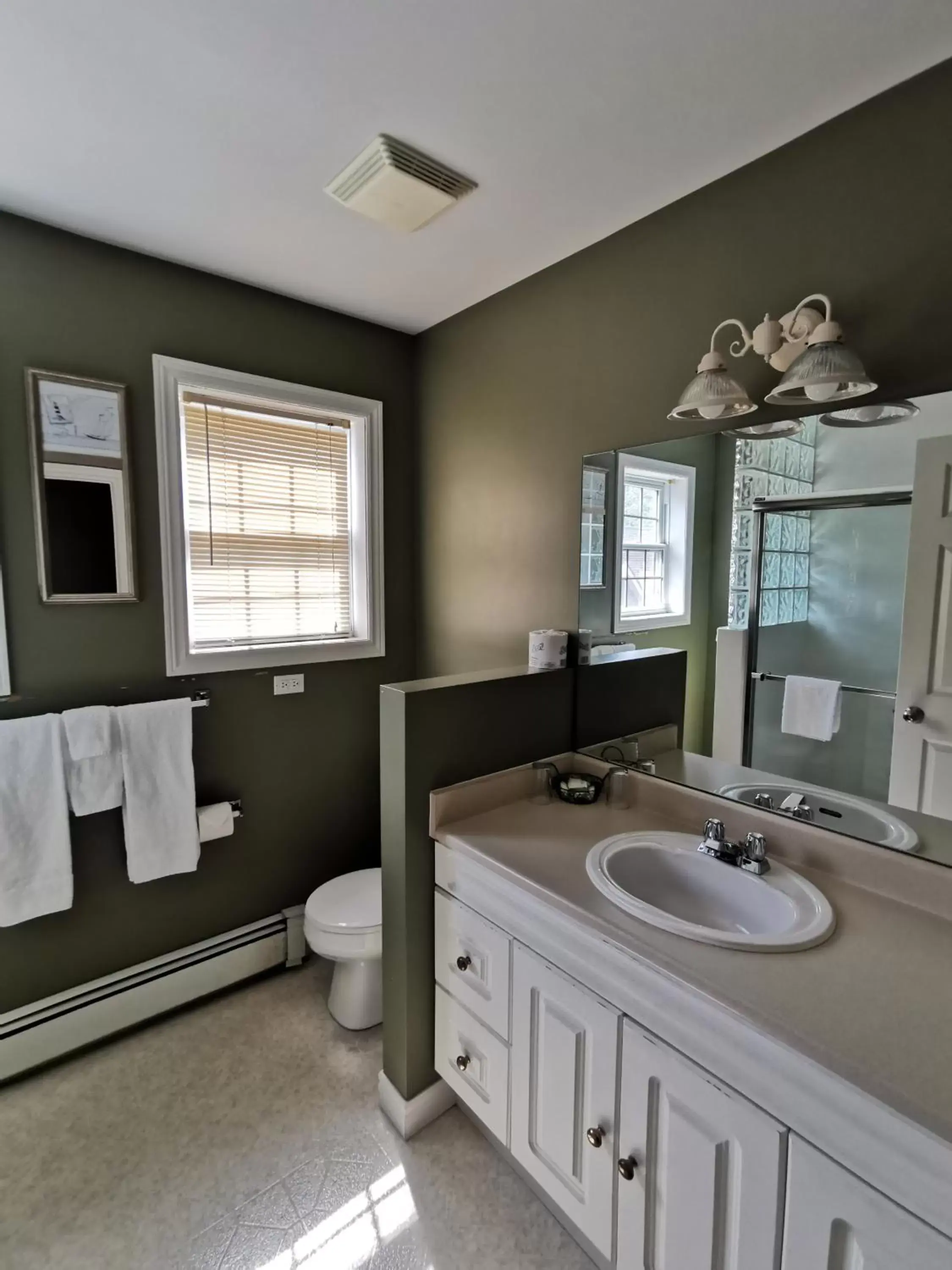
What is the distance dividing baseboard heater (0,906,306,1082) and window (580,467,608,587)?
170 cm

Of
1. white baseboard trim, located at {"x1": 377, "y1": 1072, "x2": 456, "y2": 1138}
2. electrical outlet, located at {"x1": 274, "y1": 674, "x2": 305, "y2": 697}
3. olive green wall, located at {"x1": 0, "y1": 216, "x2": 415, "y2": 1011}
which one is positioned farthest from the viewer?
A: electrical outlet, located at {"x1": 274, "y1": 674, "x2": 305, "y2": 697}

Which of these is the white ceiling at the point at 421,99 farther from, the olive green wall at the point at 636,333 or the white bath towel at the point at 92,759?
the white bath towel at the point at 92,759

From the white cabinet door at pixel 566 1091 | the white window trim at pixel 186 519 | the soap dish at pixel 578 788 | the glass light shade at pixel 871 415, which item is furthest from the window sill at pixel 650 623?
the white window trim at pixel 186 519

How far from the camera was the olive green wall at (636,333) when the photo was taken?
120 centimetres

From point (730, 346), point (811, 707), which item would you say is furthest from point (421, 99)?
point (811, 707)

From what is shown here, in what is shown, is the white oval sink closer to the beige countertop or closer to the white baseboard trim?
the beige countertop

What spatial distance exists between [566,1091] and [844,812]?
0.84 meters

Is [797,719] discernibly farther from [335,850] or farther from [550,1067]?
[335,850]

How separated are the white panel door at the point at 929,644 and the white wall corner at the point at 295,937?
2.02 meters

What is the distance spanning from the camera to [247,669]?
218 centimetres

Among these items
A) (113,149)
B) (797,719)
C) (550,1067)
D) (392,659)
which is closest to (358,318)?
(113,149)

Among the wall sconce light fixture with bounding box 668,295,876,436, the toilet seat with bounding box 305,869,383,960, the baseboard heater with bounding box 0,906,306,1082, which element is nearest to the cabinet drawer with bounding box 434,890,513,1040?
the toilet seat with bounding box 305,869,383,960

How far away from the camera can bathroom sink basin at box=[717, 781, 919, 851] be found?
1250mm

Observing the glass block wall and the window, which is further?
the window
